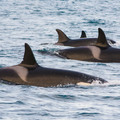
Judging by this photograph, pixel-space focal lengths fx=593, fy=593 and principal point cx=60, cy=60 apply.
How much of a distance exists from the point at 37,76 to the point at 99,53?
623 centimetres

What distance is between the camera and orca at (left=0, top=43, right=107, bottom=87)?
16.6 metres

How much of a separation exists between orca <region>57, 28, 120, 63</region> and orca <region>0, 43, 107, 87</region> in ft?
17.3

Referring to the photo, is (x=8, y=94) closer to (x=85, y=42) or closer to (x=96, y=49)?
(x=96, y=49)

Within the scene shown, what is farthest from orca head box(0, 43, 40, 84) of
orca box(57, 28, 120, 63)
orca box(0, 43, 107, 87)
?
orca box(57, 28, 120, 63)

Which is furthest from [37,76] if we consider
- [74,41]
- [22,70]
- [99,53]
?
[74,41]

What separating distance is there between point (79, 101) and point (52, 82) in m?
1.85

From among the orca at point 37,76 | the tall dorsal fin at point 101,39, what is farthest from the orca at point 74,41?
the orca at point 37,76

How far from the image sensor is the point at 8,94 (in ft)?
50.4

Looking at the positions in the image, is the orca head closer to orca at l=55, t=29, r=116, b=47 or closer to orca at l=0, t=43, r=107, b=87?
orca at l=0, t=43, r=107, b=87

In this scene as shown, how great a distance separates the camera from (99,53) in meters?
22.4

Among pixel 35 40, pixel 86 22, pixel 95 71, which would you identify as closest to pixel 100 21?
pixel 86 22

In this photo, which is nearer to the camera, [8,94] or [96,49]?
[8,94]

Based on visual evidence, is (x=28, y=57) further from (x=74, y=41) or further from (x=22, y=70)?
(x=74, y=41)

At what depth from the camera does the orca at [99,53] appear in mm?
22234
